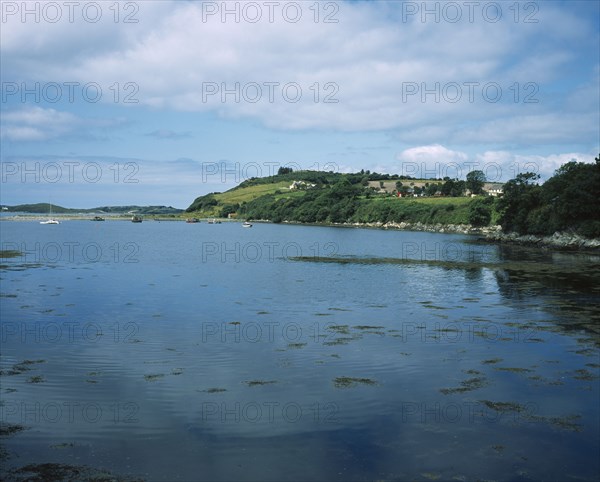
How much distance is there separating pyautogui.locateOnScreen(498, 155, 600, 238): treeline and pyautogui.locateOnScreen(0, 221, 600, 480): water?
51626 millimetres

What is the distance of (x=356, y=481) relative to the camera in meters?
10.6

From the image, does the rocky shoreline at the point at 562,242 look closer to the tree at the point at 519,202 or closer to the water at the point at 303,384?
the tree at the point at 519,202

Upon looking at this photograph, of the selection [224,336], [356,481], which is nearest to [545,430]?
[356,481]

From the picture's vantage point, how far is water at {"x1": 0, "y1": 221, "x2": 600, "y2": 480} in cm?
1165

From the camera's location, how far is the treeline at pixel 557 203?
8238 cm

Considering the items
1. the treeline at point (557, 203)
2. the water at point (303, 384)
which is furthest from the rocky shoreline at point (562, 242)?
the water at point (303, 384)

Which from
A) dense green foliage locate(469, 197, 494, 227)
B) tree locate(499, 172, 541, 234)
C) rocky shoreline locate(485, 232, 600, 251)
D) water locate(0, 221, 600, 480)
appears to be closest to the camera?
water locate(0, 221, 600, 480)

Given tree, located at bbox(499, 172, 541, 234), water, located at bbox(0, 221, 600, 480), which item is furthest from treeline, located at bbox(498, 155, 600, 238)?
water, located at bbox(0, 221, 600, 480)

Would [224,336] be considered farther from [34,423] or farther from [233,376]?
[34,423]

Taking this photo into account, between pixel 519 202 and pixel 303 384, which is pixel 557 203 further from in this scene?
pixel 303 384

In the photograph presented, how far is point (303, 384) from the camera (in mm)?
17094

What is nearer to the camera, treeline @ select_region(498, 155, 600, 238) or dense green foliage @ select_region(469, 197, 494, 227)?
treeline @ select_region(498, 155, 600, 238)

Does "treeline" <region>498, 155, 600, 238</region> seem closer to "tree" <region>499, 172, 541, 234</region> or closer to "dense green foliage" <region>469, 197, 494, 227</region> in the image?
"tree" <region>499, 172, 541, 234</region>

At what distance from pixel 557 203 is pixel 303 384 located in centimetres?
8496
